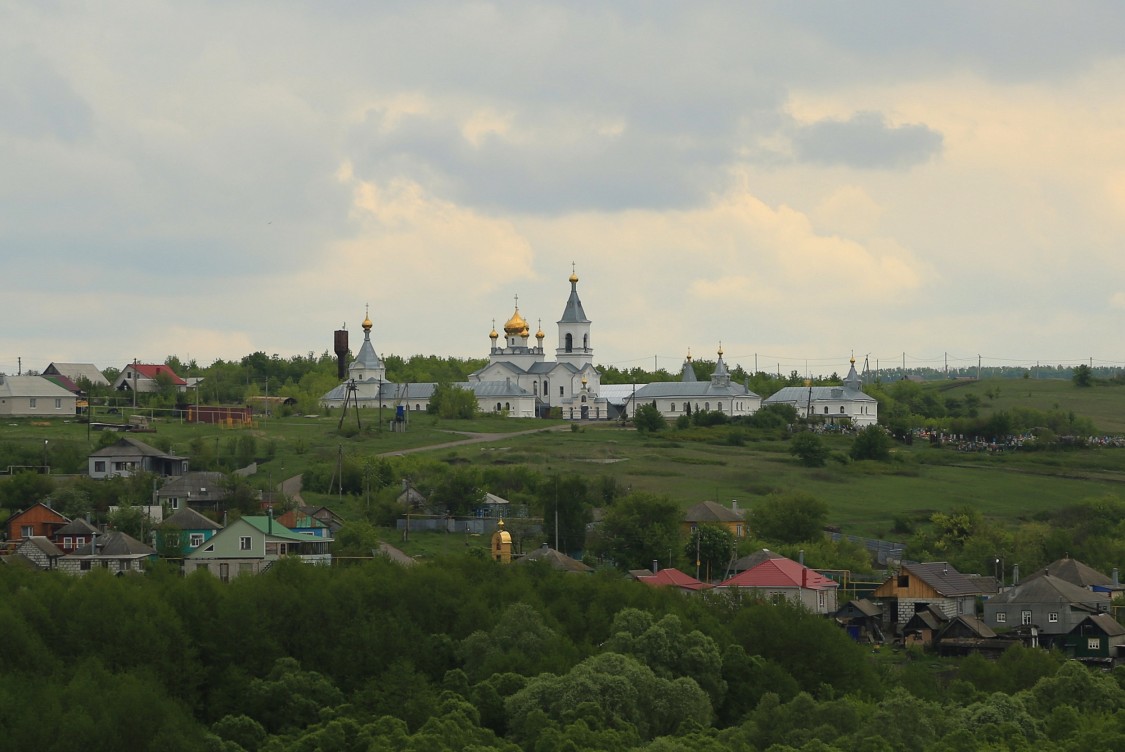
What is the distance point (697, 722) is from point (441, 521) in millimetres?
28588

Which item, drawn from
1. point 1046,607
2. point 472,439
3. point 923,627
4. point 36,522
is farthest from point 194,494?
point 1046,607

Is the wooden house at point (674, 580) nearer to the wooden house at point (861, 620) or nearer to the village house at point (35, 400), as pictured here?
the wooden house at point (861, 620)

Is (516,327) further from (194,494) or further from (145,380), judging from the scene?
(194,494)

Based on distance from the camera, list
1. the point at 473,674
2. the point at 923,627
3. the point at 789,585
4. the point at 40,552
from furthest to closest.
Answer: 1. the point at 40,552
2. the point at 789,585
3. the point at 923,627
4. the point at 473,674

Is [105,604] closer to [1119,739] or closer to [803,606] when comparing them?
[803,606]

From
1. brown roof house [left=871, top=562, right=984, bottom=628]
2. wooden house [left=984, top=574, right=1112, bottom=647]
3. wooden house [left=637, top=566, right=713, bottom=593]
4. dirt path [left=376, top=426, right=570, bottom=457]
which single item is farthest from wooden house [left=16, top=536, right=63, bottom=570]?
dirt path [left=376, top=426, right=570, bottom=457]

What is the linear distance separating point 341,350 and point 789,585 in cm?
8429

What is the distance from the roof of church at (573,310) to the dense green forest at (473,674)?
77.4 m

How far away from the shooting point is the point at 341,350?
14025cm

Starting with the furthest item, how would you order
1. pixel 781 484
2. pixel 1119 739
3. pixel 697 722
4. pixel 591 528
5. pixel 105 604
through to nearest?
1. pixel 781 484
2. pixel 591 528
3. pixel 105 604
4. pixel 697 722
5. pixel 1119 739

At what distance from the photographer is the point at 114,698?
4103 centimetres

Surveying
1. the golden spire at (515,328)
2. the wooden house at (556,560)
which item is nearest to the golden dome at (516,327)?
the golden spire at (515,328)

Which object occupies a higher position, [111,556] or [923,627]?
[111,556]

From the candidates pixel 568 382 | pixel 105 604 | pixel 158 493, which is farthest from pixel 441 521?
pixel 568 382
